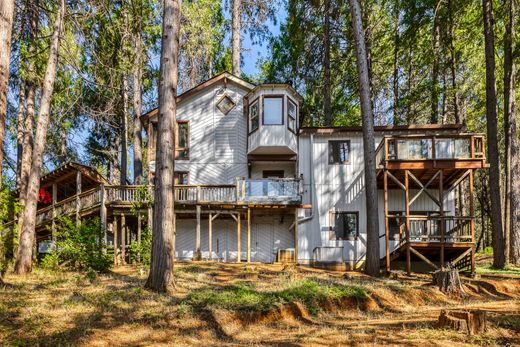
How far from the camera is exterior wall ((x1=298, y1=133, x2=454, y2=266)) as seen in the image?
19.7 meters

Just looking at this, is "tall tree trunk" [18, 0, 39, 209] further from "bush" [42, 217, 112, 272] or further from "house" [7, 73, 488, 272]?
"house" [7, 73, 488, 272]

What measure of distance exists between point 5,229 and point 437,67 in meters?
24.3

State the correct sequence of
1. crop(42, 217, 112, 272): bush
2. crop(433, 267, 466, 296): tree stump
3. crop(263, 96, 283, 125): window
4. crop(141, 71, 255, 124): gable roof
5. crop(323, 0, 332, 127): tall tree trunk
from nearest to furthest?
crop(433, 267, 466, 296): tree stump → crop(42, 217, 112, 272): bush → crop(263, 96, 283, 125): window → crop(141, 71, 255, 124): gable roof → crop(323, 0, 332, 127): tall tree trunk

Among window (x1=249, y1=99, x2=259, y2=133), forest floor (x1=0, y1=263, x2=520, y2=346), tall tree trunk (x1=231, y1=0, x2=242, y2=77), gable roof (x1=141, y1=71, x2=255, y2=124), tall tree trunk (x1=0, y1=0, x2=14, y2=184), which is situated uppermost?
tall tree trunk (x1=231, y1=0, x2=242, y2=77)

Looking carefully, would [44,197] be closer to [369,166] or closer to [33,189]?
[33,189]

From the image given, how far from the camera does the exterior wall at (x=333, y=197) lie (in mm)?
19656

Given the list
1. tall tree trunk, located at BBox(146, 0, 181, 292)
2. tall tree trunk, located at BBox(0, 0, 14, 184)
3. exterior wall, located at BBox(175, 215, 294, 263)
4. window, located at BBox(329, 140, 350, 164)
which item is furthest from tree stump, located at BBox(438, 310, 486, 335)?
exterior wall, located at BBox(175, 215, 294, 263)

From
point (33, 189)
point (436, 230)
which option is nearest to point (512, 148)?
point (436, 230)

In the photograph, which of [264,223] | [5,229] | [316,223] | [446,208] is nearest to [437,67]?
[446,208]

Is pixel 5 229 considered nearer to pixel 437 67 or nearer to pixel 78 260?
pixel 78 260

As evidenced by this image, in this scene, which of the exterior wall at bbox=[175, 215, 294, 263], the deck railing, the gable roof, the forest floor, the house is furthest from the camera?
the gable roof

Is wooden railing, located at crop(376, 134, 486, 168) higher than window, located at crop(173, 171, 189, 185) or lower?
higher

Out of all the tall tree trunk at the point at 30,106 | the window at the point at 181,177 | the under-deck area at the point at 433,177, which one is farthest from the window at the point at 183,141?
the under-deck area at the point at 433,177

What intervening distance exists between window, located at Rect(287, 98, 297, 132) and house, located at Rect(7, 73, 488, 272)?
0.31 feet
